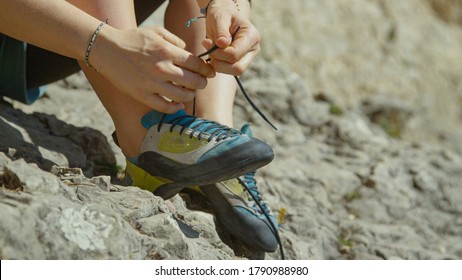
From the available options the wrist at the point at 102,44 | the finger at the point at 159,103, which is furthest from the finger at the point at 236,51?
the wrist at the point at 102,44

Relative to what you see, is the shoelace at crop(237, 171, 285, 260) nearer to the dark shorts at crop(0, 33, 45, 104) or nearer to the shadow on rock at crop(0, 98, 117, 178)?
the shadow on rock at crop(0, 98, 117, 178)

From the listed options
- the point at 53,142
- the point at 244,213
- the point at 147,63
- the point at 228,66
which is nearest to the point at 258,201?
the point at 244,213

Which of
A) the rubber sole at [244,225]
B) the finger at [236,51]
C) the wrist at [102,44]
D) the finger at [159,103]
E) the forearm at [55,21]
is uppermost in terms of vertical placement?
the forearm at [55,21]

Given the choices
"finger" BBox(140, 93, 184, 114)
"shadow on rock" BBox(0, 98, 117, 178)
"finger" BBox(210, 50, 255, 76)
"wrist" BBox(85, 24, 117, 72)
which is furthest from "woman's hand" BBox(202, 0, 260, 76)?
"shadow on rock" BBox(0, 98, 117, 178)

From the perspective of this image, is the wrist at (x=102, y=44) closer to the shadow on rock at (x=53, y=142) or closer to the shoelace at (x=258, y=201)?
the shadow on rock at (x=53, y=142)

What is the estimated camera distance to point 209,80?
8.10ft

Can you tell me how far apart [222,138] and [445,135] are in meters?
4.23

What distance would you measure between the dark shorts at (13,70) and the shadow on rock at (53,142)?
0.30ft

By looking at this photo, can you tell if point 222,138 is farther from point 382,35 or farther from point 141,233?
point 382,35

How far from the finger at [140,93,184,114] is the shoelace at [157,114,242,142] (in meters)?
0.07

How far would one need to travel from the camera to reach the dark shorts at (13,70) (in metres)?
2.47

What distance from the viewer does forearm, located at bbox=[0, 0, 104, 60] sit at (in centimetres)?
198

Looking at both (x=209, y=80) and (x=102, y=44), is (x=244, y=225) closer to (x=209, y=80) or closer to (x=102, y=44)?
(x=209, y=80)

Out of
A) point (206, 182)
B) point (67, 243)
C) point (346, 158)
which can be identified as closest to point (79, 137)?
point (206, 182)
